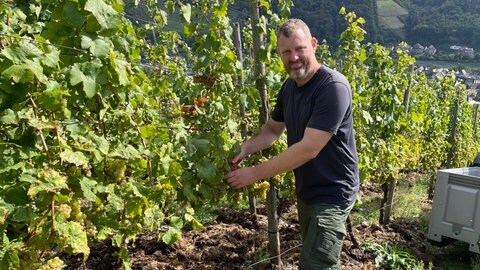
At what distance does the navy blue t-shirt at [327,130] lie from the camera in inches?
98.1

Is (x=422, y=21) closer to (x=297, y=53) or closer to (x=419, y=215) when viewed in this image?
(x=419, y=215)

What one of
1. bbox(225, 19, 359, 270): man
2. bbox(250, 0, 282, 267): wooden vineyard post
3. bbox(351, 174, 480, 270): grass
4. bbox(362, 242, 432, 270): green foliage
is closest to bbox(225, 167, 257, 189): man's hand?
bbox(225, 19, 359, 270): man

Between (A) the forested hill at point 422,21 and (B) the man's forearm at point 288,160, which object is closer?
(B) the man's forearm at point 288,160

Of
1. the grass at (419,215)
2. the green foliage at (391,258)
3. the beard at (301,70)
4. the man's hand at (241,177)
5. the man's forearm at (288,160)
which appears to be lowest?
the grass at (419,215)

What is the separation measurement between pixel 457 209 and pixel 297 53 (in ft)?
11.5

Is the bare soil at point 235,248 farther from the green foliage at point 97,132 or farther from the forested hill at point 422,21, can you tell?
the forested hill at point 422,21

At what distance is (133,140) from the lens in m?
2.42

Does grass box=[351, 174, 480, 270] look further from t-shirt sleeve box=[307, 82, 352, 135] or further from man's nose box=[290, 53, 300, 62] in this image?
man's nose box=[290, 53, 300, 62]

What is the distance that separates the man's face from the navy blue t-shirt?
88mm

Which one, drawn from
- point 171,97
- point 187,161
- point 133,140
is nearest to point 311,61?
point 187,161

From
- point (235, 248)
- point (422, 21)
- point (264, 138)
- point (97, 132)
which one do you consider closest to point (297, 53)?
point (264, 138)

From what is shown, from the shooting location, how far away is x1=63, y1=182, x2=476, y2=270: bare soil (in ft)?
13.1

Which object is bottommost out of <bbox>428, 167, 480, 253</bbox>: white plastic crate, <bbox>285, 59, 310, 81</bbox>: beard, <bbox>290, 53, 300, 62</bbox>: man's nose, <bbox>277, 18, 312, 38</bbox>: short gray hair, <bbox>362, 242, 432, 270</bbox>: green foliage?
<bbox>362, 242, 432, 270</bbox>: green foliage

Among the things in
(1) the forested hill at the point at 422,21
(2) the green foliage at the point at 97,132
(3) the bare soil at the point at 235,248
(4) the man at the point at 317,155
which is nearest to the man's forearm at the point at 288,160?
(4) the man at the point at 317,155
